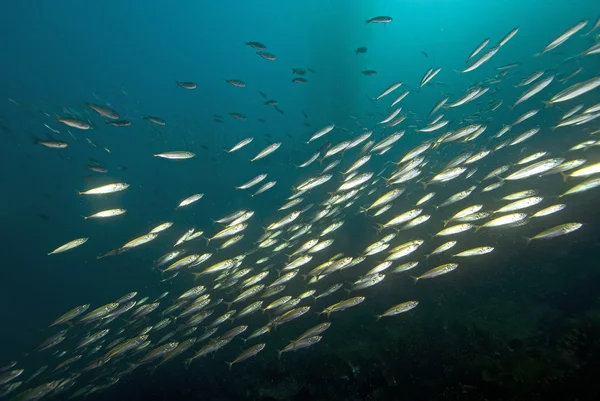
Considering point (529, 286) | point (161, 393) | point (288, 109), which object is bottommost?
point (529, 286)

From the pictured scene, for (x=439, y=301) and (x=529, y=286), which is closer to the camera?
(x=529, y=286)

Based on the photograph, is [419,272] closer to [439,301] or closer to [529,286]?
[439,301]

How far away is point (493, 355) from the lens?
693 centimetres

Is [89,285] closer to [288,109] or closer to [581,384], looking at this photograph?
[581,384]

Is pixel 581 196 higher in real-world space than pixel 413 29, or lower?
lower

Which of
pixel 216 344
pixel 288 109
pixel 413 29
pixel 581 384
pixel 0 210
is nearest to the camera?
pixel 581 384

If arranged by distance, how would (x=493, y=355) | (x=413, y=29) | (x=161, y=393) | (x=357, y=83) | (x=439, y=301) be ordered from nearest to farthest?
1. (x=493, y=355)
2. (x=439, y=301)
3. (x=161, y=393)
4. (x=357, y=83)
5. (x=413, y=29)

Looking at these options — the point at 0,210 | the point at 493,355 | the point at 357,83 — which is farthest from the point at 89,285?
the point at 357,83

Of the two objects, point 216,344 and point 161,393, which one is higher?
point 216,344

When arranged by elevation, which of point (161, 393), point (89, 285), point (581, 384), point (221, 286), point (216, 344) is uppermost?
point (89, 285)

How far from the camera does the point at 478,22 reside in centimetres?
12350

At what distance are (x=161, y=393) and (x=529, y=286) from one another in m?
13.1

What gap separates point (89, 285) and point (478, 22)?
161 metres

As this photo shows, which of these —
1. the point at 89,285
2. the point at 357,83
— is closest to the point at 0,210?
the point at 89,285
